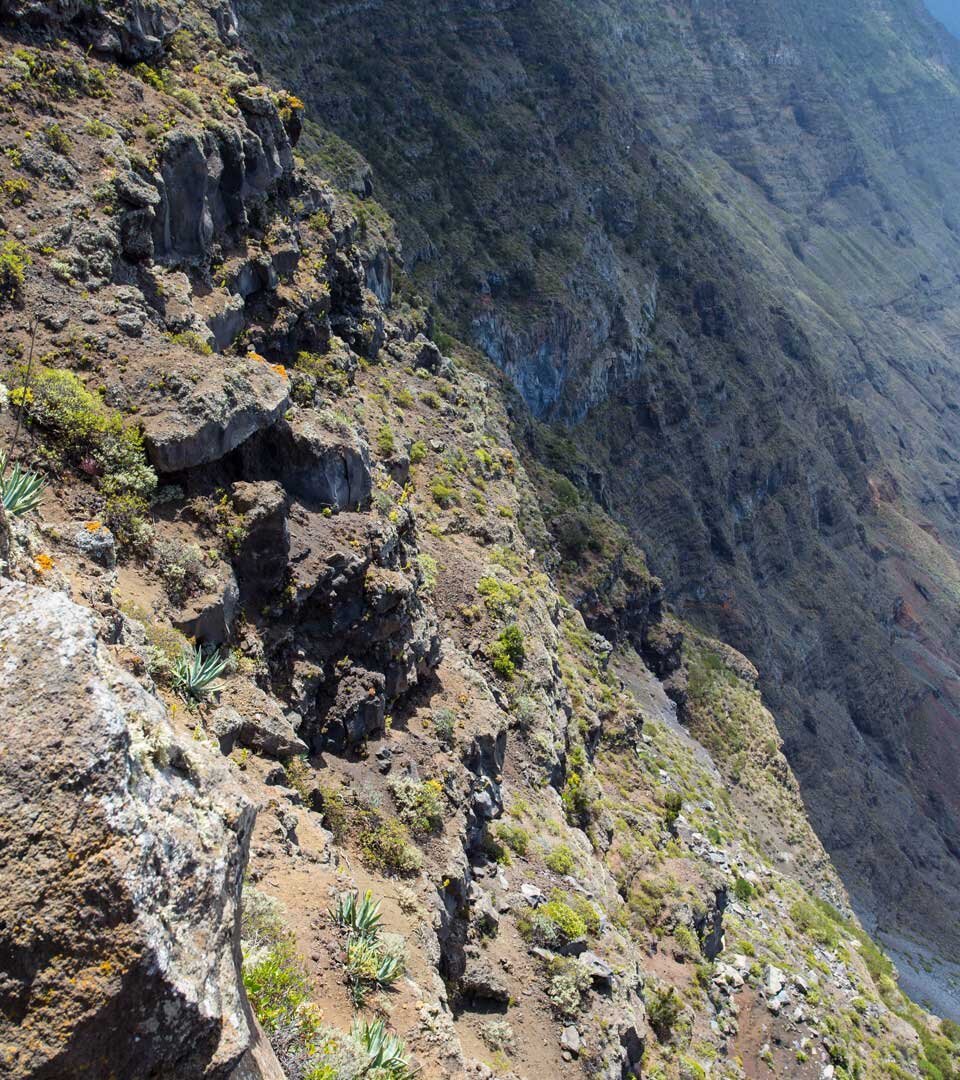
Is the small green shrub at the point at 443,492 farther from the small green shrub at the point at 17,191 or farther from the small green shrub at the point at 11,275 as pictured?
the small green shrub at the point at 11,275

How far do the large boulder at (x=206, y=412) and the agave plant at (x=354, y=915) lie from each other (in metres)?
7.51

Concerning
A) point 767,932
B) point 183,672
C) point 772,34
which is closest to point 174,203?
point 183,672

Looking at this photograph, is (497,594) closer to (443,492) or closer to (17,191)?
(443,492)

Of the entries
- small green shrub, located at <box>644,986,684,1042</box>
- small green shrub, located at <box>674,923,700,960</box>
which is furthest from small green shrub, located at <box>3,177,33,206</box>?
small green shrub, located at <box>674,923,700,960</box>

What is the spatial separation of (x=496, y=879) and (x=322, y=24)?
66.0 m

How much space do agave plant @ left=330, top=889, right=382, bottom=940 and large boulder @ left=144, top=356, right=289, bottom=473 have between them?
751 cm

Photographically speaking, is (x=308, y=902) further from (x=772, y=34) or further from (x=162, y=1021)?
(x=772, y=34)

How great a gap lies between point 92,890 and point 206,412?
34.5 ft

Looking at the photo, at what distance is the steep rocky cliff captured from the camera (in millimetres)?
5961

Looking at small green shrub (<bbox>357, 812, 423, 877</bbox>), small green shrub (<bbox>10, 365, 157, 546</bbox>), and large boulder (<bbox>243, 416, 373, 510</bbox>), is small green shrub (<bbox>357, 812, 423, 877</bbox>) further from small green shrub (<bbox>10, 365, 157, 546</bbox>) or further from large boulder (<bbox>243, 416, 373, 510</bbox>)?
large boulder (<bbox>243, 416, 373, 510</bbox>)

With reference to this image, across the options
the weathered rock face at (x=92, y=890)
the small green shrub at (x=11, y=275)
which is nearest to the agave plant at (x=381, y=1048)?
the weathered rock face at (x=92, y=890)

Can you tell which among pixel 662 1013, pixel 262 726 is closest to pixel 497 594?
pixel 662 1013

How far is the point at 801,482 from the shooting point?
102 metres

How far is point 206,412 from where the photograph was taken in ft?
48.9
